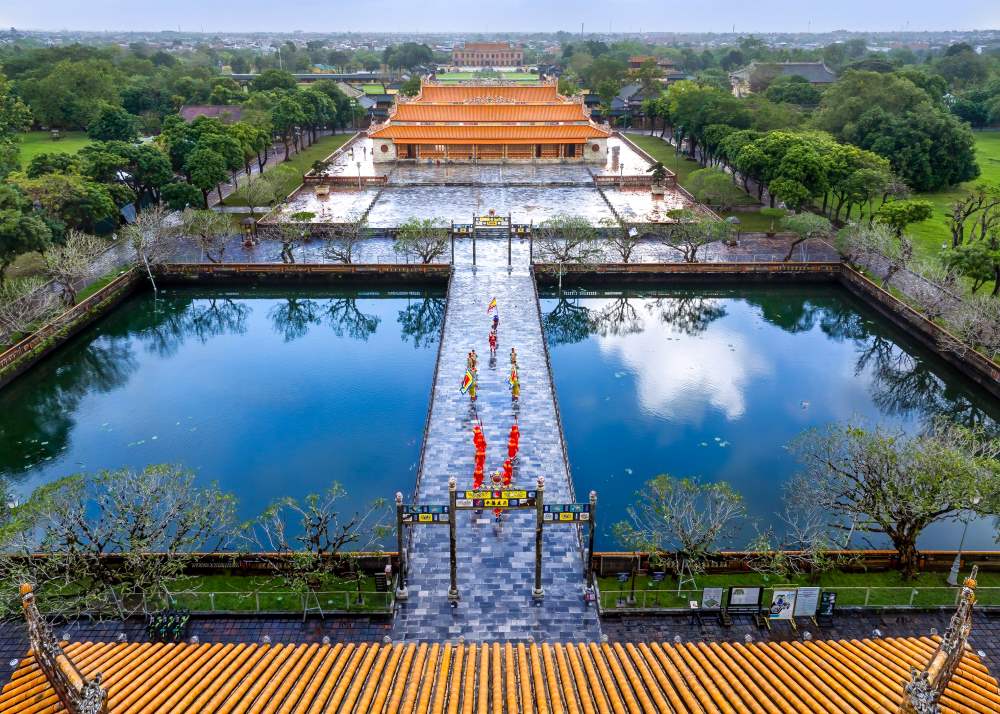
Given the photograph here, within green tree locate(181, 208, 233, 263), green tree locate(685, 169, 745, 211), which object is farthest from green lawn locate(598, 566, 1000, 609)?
green tree locate(685, 169, 745, 211)

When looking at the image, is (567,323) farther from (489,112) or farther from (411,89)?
(411,89)

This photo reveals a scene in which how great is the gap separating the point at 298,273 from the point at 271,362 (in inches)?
364

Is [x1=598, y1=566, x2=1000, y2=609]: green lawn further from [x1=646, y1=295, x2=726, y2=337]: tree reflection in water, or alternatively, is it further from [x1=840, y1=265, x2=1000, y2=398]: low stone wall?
[x1=646, y1=295, x2=726, y2=337]: tree reflection in water

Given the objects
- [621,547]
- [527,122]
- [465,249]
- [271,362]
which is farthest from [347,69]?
[621,547]

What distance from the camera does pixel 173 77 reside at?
3654 inches

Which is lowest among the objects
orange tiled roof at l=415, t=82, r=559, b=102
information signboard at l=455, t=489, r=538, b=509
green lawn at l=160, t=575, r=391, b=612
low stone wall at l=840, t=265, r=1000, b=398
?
green lawn at l=160, t=575, r=391, b=612

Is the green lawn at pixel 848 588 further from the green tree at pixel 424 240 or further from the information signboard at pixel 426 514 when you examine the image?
the green tree at pixel 424 240

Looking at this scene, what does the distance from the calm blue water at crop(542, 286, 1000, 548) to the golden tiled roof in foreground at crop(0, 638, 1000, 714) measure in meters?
10.8

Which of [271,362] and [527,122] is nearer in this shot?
[271,362]

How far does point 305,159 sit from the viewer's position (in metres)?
70.9

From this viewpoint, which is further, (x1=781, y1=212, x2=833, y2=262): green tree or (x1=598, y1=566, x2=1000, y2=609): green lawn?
(x1=781, y1=212, x2=833, y2=262): green tree

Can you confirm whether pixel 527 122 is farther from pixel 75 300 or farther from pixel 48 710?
pixel 48 710

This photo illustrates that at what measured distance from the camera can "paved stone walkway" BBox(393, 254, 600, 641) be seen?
17.6 meters

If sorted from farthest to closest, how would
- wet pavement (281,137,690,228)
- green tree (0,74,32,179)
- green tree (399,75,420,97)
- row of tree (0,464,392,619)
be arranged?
green tree (399,75,420,97)
wet pavement (281,137,690,228)
green tree (0,74,32,179)
row of tree (0,464,392,619)
